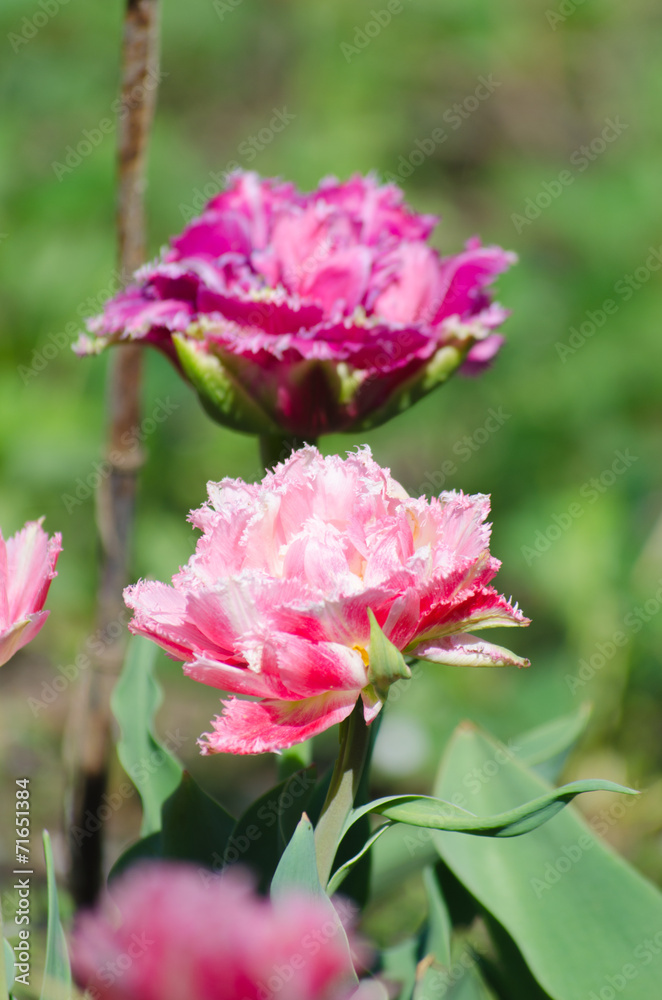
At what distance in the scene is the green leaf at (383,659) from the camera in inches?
13.4

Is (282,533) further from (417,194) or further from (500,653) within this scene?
(417,194)

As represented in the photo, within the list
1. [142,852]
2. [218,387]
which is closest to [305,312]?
[218,387]

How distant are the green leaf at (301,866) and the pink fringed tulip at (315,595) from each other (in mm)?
38

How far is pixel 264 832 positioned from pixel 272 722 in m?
0.17

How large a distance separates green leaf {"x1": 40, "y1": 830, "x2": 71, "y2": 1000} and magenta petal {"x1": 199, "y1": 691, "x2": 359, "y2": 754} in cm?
10

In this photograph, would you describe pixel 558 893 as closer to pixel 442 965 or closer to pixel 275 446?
pixel 442 965

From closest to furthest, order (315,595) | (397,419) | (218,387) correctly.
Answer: (315,595) < (218,387) < (397,419)

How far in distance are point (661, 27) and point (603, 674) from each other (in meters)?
2.02

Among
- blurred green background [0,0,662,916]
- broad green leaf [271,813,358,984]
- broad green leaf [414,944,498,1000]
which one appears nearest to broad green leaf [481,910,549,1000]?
broad green leaf [414,944,498,1000]

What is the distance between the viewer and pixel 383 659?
1.13 feet

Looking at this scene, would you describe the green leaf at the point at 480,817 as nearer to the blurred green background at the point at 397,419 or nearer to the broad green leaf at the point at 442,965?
the broad green leaf at the point at 442,965

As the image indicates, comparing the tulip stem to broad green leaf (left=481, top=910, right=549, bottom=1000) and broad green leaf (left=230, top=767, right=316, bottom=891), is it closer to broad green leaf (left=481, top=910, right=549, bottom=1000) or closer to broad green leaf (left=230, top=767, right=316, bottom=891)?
broad green leaf (left=230, top=767, right=316, bottom=891)

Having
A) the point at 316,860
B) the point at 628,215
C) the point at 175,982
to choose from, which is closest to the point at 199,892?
the point at 175,982

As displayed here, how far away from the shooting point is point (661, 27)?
2.70 metres
